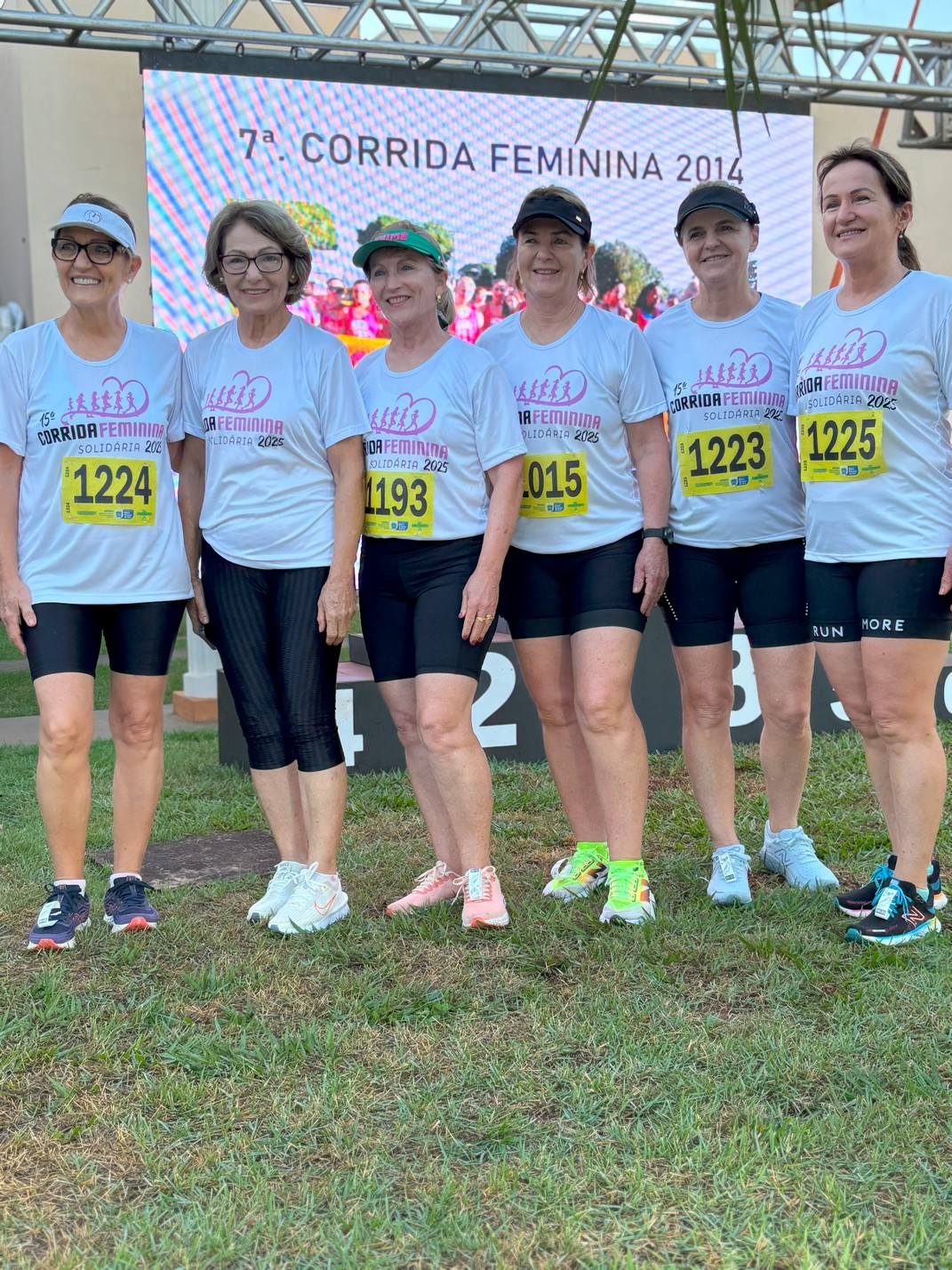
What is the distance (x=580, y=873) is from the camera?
3584 mm

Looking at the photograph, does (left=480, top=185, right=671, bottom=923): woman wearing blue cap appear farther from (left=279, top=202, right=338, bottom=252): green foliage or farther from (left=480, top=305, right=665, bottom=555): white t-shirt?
(left=279, top=202, right=338, bottom=252): green foliage

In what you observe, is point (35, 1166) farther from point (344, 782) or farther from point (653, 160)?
point (653, 160)

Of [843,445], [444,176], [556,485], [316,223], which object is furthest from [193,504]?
[444,176]

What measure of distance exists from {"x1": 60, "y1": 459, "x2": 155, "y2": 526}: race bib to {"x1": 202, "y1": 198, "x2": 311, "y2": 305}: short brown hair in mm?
556

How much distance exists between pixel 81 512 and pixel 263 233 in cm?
83

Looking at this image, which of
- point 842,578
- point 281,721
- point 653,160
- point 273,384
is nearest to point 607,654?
point 842,578

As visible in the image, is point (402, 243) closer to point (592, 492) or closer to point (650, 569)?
point (592, 492)

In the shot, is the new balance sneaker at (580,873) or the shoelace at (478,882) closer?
the shoelace at (478,882)

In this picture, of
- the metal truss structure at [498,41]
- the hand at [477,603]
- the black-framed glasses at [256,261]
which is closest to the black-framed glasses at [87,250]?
the black-framed glasses at [256,261]

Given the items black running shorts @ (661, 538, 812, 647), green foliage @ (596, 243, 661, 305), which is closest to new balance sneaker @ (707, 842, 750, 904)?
black running shorts @ (661, 538, 812, 647)

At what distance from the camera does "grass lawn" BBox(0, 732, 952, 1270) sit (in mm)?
1930

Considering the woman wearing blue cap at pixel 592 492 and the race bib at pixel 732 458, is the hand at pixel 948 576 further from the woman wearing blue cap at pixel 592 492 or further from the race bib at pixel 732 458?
the woman wearing blue cap at pixel 592 492

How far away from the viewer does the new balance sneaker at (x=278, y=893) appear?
3389 mm

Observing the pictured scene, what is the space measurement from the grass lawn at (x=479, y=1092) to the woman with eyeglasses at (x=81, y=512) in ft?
1.59
